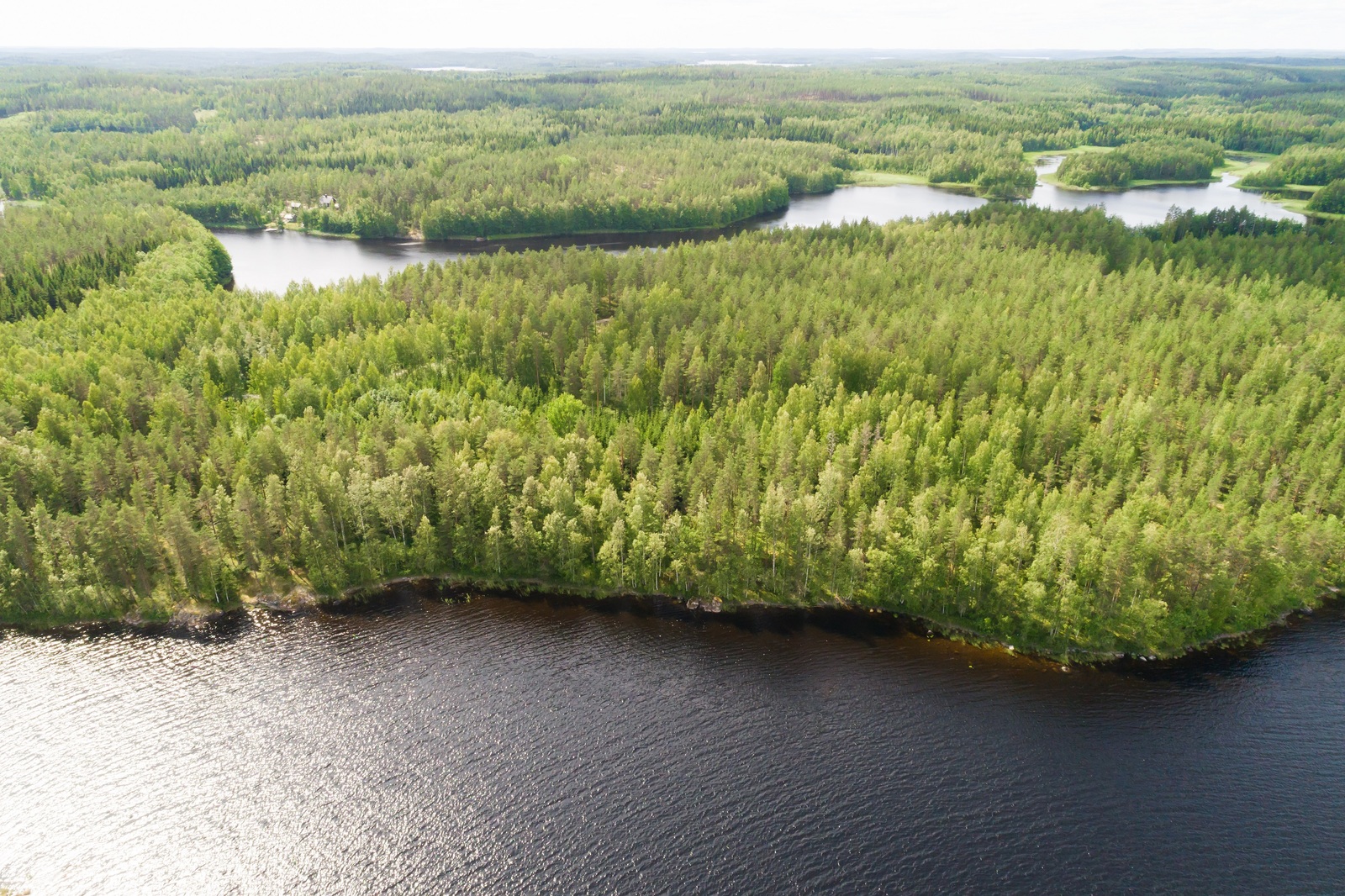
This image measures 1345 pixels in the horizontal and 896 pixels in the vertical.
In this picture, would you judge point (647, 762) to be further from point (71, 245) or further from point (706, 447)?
point (71, 245)

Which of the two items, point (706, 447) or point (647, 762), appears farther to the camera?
point (706, 447)

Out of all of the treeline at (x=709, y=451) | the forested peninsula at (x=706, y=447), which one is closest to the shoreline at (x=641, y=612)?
the forested peninsula at (x=706, y=447)

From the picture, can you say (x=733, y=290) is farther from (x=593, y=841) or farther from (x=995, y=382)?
(x=593, y=841)

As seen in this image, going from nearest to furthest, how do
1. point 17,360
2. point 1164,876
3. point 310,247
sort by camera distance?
point 1164,876 < point 17,360 < point 310,247

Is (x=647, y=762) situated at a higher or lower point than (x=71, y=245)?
lower

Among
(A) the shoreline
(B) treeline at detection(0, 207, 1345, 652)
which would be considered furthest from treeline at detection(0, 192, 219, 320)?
(A) the shoreline

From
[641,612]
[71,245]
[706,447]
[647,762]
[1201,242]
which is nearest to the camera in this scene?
[647,762]

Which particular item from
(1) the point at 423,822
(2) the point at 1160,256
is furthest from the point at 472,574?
(2) the point at 1160,256

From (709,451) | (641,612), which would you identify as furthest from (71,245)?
(641,612)
